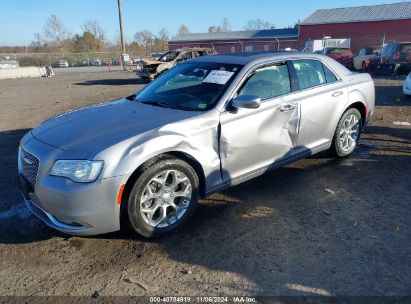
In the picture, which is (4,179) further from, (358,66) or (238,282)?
(358,66)

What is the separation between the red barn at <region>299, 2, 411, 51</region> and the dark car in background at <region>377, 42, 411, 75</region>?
67.0ft

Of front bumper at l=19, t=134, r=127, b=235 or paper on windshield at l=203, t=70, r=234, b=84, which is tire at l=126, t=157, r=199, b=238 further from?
paper on windshield at l=203, t=70, r=234, b=84

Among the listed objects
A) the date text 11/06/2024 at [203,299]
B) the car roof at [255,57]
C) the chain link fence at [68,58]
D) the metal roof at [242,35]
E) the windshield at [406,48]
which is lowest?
the date text 11/06/2024 at [203,299]

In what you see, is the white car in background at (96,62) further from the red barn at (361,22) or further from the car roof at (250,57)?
the car roof at (250,57)

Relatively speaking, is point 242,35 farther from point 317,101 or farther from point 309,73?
point 317,101

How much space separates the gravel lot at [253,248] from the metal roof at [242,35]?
161ft

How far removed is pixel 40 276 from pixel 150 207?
1.06 meters

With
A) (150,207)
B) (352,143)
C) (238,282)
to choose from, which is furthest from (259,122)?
(352,143)

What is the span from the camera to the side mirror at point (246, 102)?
11.8 ft

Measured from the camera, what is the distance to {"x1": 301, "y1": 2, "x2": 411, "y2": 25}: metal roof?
3941 cm

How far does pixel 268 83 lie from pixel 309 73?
86 centimetres

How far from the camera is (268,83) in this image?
4.20 metres

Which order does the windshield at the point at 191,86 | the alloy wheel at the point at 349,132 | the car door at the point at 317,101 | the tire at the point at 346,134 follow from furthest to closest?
the alloy wheel at the point at 349,132 < the tire at the point at 346,134 < the car door at the point at 317,101 < the windshield at the point at 191,86

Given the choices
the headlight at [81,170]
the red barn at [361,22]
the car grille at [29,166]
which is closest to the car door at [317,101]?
the headlight at [81,170]
